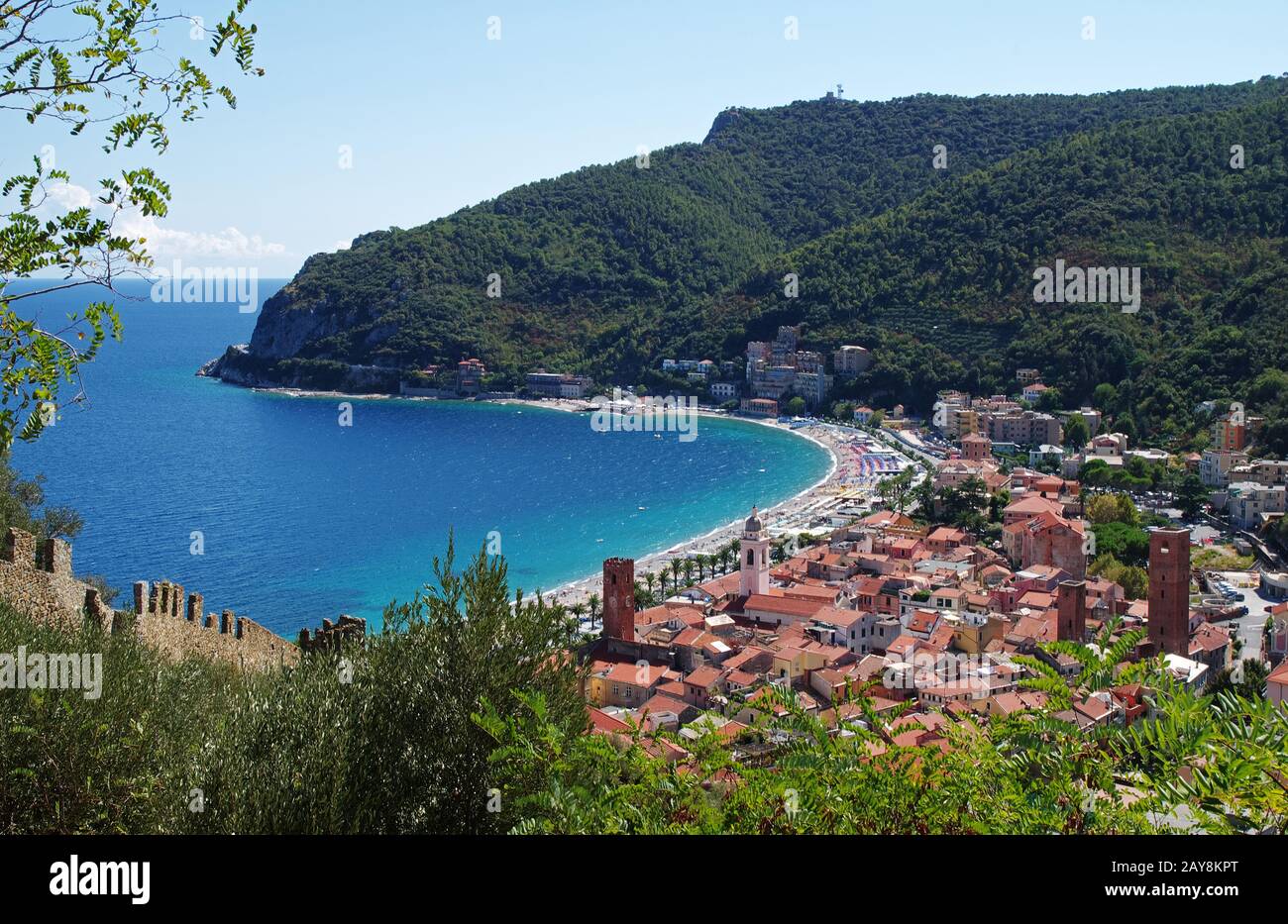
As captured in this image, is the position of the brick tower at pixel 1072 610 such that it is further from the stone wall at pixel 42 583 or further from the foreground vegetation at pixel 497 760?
the stone wall at pixel 42 583

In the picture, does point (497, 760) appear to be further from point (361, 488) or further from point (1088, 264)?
point (1088, 264)

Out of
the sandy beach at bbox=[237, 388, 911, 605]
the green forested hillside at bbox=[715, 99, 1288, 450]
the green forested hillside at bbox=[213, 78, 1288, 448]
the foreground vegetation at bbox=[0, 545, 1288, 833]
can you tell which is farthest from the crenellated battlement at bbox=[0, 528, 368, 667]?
the green forested hillside at bbox=[213, 78, 1288, 448]

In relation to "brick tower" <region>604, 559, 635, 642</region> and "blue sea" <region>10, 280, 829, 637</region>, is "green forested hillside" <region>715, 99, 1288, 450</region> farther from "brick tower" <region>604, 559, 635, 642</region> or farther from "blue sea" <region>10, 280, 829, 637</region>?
"brick tower" <region>604, 559, 635, 642</region>

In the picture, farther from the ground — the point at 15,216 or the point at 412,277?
the point at 412,277

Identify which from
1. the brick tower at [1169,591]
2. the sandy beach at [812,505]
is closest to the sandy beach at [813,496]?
the sandy beach at [812,505]
